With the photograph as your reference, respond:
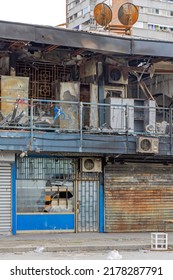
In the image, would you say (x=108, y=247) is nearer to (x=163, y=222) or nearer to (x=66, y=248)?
(x=66, y=248)

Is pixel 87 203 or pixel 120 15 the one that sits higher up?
pixel 120 15

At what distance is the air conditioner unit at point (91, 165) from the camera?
22.1 m

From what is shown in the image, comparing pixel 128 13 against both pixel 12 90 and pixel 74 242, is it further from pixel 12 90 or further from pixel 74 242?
pixel 74 242

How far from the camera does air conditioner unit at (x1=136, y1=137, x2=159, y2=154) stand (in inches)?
821

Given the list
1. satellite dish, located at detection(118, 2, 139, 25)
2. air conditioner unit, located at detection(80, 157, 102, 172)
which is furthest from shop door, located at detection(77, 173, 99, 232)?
satellite dish, located at detection(118, 2, 139, 25)

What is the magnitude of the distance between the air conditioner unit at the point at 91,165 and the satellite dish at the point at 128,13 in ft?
20.6

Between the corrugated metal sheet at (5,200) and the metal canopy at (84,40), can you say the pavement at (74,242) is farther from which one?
the metal canopy at (84,40)

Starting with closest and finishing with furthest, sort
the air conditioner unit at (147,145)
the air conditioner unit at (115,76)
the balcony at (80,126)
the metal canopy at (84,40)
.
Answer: the metal canopy at (84,40)
the balcony at (80,126)
the air conditioner unit at (147,145)
the air conditioner unit at (115,76)

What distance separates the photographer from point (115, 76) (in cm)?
2284

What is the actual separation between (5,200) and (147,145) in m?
5.10

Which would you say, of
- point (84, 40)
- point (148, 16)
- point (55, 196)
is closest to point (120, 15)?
point (84, 40)

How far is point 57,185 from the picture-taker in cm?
2202

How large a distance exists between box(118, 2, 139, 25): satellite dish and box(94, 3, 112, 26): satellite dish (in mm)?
590

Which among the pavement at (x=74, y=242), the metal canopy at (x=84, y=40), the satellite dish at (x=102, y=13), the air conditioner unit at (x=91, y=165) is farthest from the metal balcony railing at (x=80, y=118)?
the satellite dish at (x=102, y=13)
